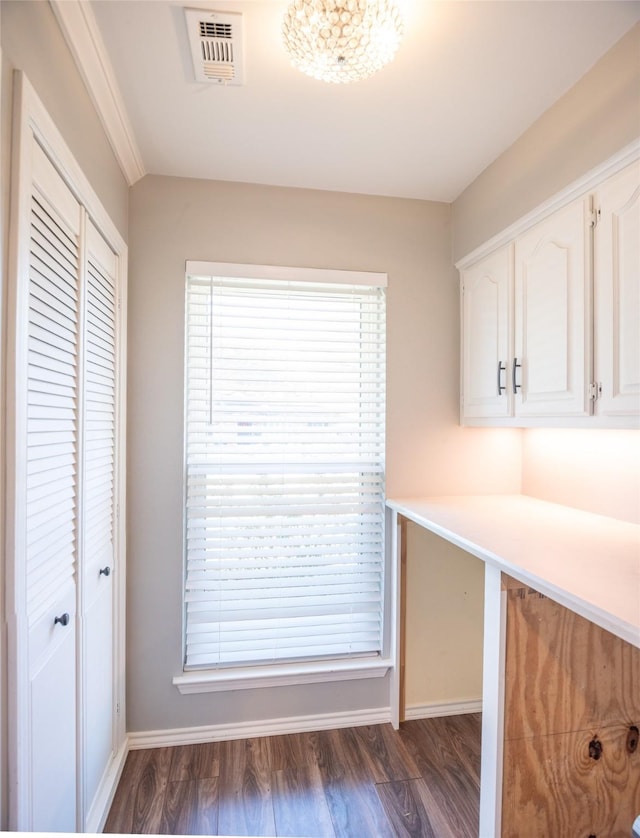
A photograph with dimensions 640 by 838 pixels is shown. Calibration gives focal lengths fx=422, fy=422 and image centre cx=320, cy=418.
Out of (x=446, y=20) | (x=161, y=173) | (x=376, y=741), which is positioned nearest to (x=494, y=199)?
(x=446, y=20)

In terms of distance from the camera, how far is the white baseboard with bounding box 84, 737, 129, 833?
4.54 ft

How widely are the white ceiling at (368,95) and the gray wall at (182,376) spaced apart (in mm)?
142

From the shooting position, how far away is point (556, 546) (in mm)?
1253

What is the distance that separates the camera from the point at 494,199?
69.6 inches

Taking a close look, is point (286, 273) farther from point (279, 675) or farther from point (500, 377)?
point (279, 675)

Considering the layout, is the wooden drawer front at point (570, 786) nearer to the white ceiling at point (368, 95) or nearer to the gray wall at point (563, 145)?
the gray wall at point (563, 145)

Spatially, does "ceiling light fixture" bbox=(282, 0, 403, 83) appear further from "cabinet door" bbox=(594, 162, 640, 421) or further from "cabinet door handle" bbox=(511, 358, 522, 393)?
"cabinet door handle" bbox=(511, 358, 522, 393)

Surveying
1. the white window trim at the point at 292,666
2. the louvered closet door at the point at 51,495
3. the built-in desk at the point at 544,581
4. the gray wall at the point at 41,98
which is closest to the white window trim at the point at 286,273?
the white window trim at the point at 292,666

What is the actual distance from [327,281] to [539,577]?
1.47 m

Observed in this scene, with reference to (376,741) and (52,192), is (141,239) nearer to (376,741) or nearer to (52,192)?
(52,192)

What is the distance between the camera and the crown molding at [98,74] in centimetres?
107

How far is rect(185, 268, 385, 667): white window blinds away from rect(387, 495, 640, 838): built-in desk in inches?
20.8

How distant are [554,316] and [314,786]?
1963 mm

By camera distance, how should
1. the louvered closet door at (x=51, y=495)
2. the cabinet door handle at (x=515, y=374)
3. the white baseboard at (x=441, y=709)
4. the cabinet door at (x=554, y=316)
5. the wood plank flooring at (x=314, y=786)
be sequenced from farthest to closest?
the white baseboard at (x=441, y=709) → the cabinet door handle at (x=515, y=374) → the wood plank flooring at (x=314, y=786) → the cabinet door at (x=554, y=316) → the louvered closet door at (x=51, y=495)
